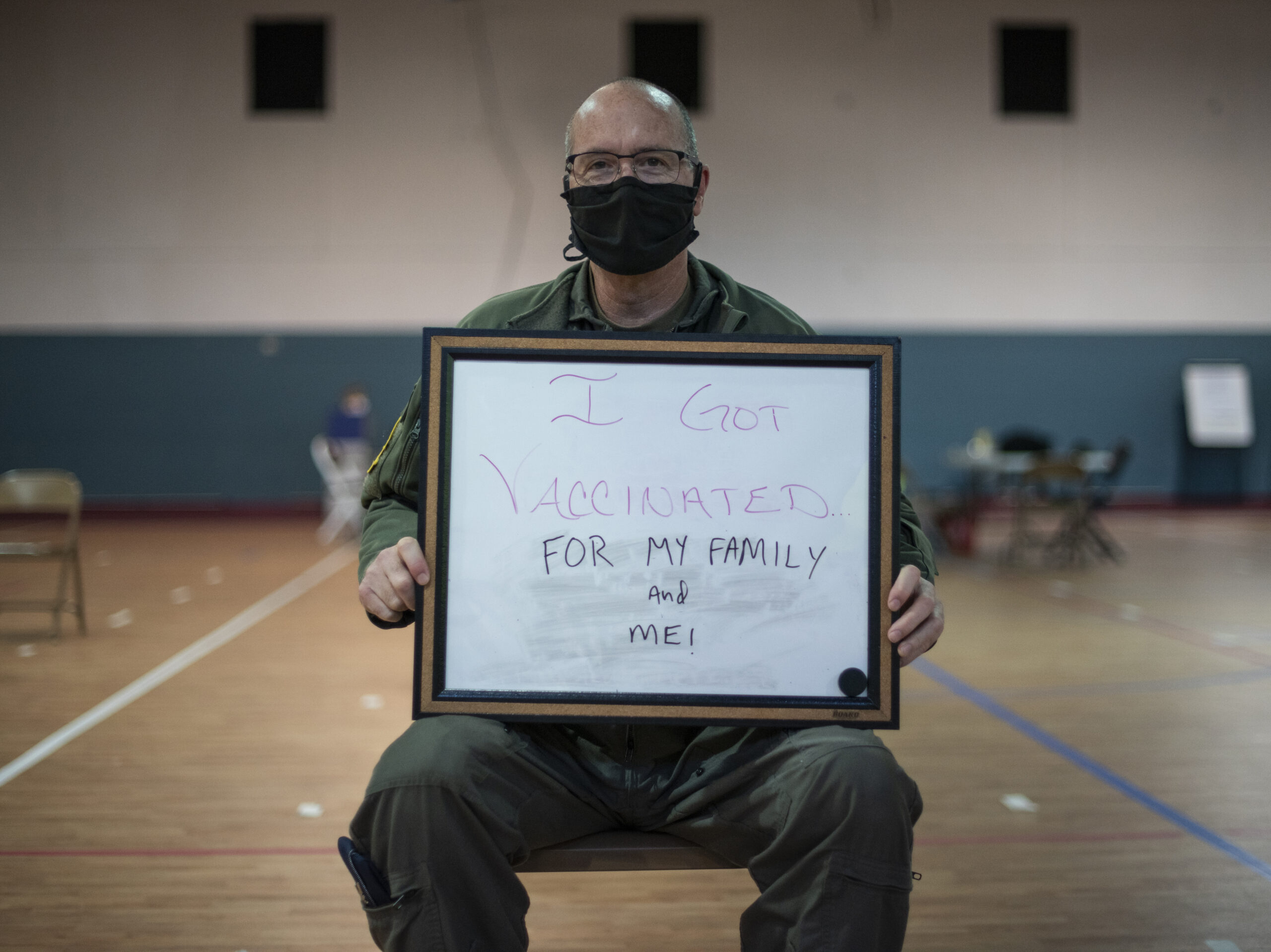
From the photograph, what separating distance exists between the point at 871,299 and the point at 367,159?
5729 millimetres

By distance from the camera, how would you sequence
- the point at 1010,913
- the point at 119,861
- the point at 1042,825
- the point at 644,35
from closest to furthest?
the point at 1010,913 → the point at 119,861 → the point at 1042,825 → the point at 644,35

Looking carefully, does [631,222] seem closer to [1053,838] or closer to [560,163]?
[1053,838]

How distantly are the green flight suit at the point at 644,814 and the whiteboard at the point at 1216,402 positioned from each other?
37.7 feet

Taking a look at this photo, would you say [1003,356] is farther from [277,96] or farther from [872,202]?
[277,96]

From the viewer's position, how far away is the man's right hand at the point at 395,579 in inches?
49.4

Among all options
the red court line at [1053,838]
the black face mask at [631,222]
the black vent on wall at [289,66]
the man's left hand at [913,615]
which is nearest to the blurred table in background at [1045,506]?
the red court line at [1053,838]

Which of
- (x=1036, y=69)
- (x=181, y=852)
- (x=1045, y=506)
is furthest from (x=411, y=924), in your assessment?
(x=1036, y=69)

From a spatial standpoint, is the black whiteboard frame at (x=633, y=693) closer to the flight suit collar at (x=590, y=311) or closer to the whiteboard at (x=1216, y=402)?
the flight suit collar at (x=590, y=311)

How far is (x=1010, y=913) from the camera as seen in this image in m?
2.05

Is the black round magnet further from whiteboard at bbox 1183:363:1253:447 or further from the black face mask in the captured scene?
whiteboard at bbox 1183:363:1253:447

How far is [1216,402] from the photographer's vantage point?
36.8ft

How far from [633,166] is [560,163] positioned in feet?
30.2

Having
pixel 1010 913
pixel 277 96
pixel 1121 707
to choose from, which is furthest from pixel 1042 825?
pixel 277 96

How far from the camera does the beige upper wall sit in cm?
1045
